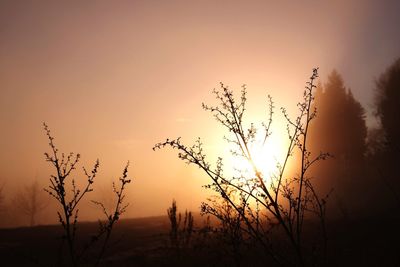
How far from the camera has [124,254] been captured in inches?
677

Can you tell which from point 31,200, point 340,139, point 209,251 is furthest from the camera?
point 31,200

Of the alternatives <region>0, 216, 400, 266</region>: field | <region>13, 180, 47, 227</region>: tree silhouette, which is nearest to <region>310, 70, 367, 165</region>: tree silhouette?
<region>0, 216, 400, 266</region>: field

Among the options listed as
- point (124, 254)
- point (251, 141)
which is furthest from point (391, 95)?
point (251, 141)

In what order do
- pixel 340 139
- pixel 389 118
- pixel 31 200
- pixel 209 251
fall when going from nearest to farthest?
pixel 209 251
pixel 389 118
pixel 340 139
pixel 31 200

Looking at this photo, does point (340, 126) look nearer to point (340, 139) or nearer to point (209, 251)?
point (340, 139)

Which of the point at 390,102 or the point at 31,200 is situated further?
the point at 31,200

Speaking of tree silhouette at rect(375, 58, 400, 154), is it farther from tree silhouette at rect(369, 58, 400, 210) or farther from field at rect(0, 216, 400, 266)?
field at rect(0, 216, 400, 266)

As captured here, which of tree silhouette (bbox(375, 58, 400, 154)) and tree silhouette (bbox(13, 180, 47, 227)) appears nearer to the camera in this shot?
tree silhouette (bbox(375, 58, 400, 154))

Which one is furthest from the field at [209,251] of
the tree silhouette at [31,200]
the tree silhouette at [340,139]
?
the tree silhouette at [31,200]

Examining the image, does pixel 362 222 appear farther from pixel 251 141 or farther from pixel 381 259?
pixel 251 141

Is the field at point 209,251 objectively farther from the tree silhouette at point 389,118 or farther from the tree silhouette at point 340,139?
the tree silhouette at point 340,139

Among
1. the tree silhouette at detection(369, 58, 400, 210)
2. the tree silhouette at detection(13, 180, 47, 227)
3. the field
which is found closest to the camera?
the field

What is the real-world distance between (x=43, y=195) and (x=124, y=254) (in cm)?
5955

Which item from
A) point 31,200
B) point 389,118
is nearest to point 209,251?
point 389,118
